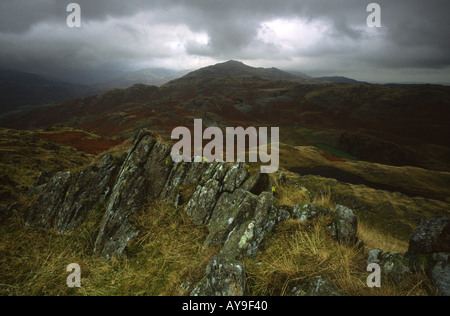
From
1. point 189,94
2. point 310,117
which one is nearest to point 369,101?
point 310,117

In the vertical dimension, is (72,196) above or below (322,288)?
above

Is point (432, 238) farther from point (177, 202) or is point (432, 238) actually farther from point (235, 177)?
point (177, 202)

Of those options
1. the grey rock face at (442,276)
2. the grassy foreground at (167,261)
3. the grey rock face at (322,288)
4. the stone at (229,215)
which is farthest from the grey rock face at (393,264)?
the stone at (229,215)

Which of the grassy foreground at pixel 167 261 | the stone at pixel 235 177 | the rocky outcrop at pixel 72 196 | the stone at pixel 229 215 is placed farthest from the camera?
the rocky outcrop at pixel 72 196

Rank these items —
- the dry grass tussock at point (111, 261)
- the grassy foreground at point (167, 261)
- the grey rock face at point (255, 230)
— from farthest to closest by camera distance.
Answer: the grey rock face at point (255, 230)
the dry grass tussock at point (111, 261)
the grassy foreground at point (167, 261)

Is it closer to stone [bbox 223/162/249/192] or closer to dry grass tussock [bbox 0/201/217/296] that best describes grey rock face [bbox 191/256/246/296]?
dry grass tussock [bbox 0/201/217/296]

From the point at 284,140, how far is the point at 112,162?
265ft

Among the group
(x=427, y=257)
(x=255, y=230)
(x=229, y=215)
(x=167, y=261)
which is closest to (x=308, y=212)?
(x=255, y=230)

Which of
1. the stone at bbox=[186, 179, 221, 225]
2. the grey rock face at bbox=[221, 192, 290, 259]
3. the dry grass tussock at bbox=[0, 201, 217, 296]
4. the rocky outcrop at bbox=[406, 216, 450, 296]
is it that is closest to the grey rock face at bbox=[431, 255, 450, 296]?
the rocky outcrop at bbox=[406, 216, 450, 296]

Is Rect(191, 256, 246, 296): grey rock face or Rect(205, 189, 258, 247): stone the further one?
Rect(205, 189, 258, 247): stone

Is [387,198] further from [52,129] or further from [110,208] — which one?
[52,129]

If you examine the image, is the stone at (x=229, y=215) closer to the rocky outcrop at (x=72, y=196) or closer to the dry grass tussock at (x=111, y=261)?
the dry grass tussock at (x=111, y=261)

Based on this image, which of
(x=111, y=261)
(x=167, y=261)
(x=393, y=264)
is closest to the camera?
(x=393, y=264)
